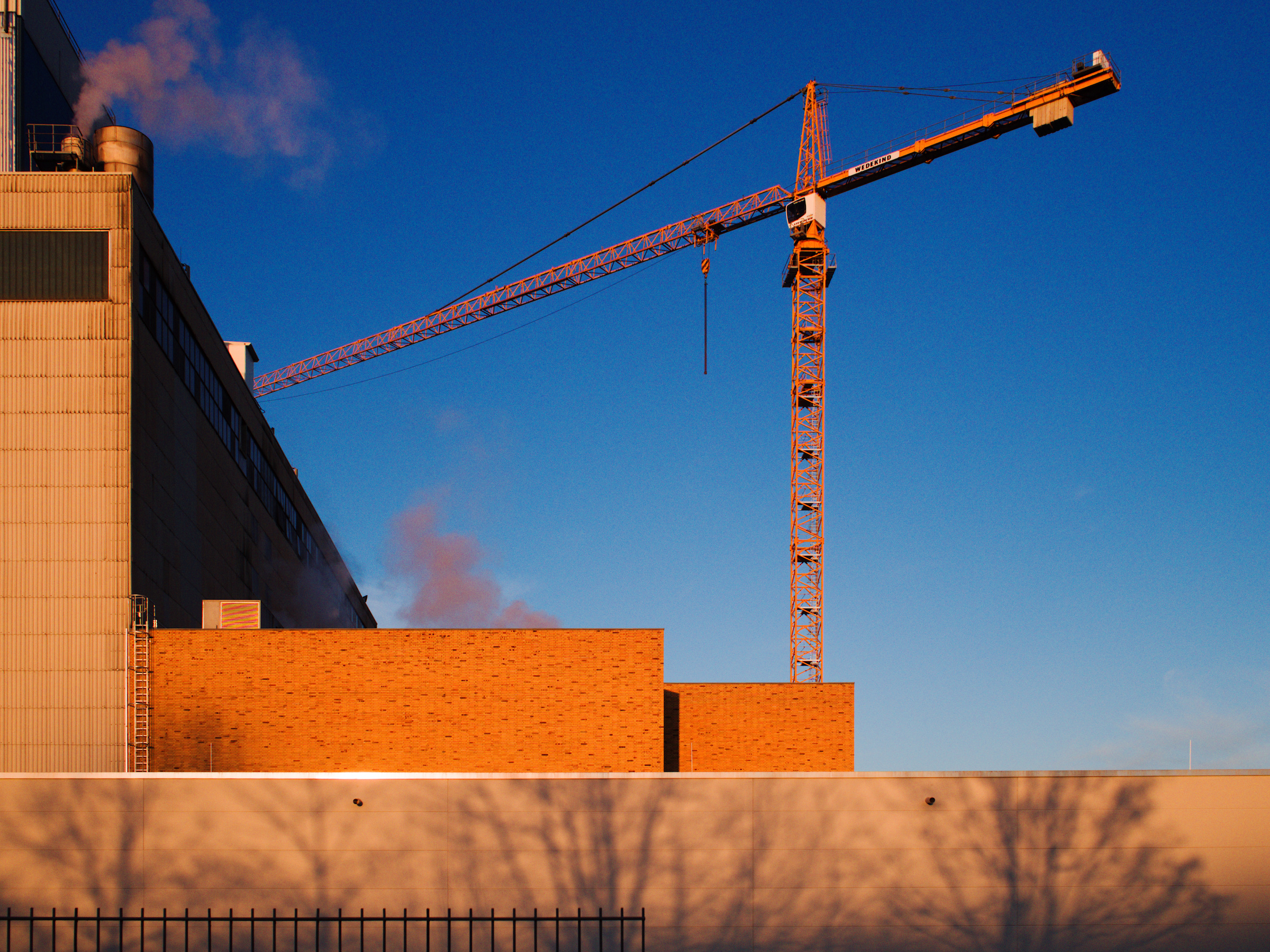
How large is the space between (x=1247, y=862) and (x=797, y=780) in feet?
33.1

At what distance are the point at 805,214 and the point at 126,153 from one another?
4525 cm

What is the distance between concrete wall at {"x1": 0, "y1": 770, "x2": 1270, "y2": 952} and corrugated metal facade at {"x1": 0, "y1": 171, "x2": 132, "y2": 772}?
11.1m

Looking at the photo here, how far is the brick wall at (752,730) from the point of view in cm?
4609

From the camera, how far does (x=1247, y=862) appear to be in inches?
1001

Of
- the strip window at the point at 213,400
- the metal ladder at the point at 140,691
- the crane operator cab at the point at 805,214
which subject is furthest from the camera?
the crane operator cab at the point at 805,214

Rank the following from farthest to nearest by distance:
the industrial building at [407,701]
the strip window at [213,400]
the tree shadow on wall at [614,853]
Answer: the strip window at [213,400]
the industrial building at [407,701]
the tree shadow on wall at [614,853]

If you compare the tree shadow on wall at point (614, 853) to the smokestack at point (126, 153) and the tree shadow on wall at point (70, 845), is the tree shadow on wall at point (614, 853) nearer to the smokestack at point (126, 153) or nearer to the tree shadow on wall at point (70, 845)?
the tree shadow on wall at point (70, 845)

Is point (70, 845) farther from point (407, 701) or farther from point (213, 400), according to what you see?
point (213, 400)

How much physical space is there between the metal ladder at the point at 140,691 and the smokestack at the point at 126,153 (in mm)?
16155

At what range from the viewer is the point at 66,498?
35969 millimetres

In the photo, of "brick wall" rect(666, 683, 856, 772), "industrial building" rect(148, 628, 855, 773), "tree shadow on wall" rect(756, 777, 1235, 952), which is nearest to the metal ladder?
"industrial building" rect(148, 628, 855, 773)

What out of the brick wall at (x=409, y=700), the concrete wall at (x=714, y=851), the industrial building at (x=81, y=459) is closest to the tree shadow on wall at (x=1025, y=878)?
the concrete wall at (x=714, y=851)

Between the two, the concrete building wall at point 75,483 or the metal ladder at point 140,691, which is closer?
the concrete building wall at point 75,483

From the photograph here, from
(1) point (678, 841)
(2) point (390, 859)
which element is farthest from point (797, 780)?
(2) point (390, 859)
